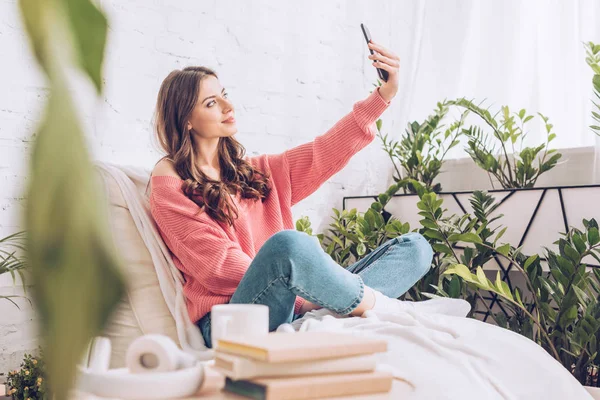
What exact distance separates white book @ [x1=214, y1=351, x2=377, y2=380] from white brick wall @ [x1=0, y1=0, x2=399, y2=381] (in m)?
1.31

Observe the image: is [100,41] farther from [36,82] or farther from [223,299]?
[36,82]

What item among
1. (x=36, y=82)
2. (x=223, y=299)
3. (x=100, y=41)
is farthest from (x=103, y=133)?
(x=100, y=41)

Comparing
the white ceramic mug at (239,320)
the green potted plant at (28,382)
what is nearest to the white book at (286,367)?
the white ceramic mug at (239,320)

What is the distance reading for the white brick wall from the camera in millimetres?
2059

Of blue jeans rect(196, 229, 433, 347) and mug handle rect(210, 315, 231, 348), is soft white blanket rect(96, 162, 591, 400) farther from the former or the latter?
mug handle rect(210, 315, 231, 348)

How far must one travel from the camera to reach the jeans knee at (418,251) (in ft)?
6.43

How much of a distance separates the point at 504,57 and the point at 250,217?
4.43ft

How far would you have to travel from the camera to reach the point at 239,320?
94 cm

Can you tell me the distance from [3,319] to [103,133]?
28.6 inches

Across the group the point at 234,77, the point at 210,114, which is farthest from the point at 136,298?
the point at 234,77

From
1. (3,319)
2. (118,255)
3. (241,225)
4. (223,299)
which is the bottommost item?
(3,319)

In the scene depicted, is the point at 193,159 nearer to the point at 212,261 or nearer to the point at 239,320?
the point at 212,261

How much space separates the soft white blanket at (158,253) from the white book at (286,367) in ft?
2.96

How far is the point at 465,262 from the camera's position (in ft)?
7.29
